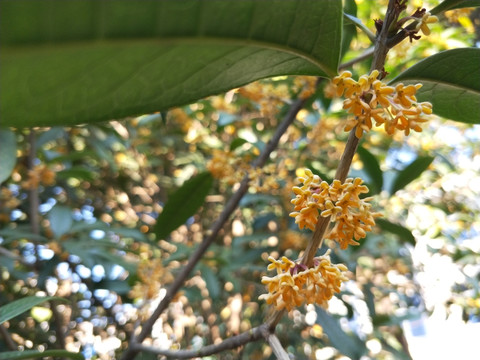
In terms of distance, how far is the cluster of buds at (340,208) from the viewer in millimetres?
602

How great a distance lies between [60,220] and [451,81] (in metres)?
1.46

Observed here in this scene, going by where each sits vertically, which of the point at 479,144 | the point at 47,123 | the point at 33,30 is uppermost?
the point at 33,30

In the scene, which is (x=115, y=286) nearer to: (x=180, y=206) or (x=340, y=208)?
(x=180, y=206)

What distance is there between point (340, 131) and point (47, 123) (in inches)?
87.1

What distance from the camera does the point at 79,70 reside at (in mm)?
440

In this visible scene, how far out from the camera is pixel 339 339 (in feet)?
4.88

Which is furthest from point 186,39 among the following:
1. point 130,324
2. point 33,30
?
point 130,324

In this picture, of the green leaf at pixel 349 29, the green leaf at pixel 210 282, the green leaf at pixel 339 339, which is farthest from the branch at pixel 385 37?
the green leaf at pixel 210 282

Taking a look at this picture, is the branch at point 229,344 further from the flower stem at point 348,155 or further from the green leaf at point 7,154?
the green leaf at point 7,154

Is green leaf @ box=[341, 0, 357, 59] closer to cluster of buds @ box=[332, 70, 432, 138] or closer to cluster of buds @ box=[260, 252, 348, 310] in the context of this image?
cluster of buds @ box=[332, 70, 432, 138]

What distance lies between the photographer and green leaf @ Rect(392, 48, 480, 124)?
676 millimetres

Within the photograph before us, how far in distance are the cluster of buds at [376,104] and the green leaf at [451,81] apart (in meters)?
0.10

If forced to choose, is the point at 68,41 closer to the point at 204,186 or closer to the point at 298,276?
the point at 298,276

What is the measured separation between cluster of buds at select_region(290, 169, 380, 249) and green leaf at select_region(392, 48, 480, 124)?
187 millimetres
